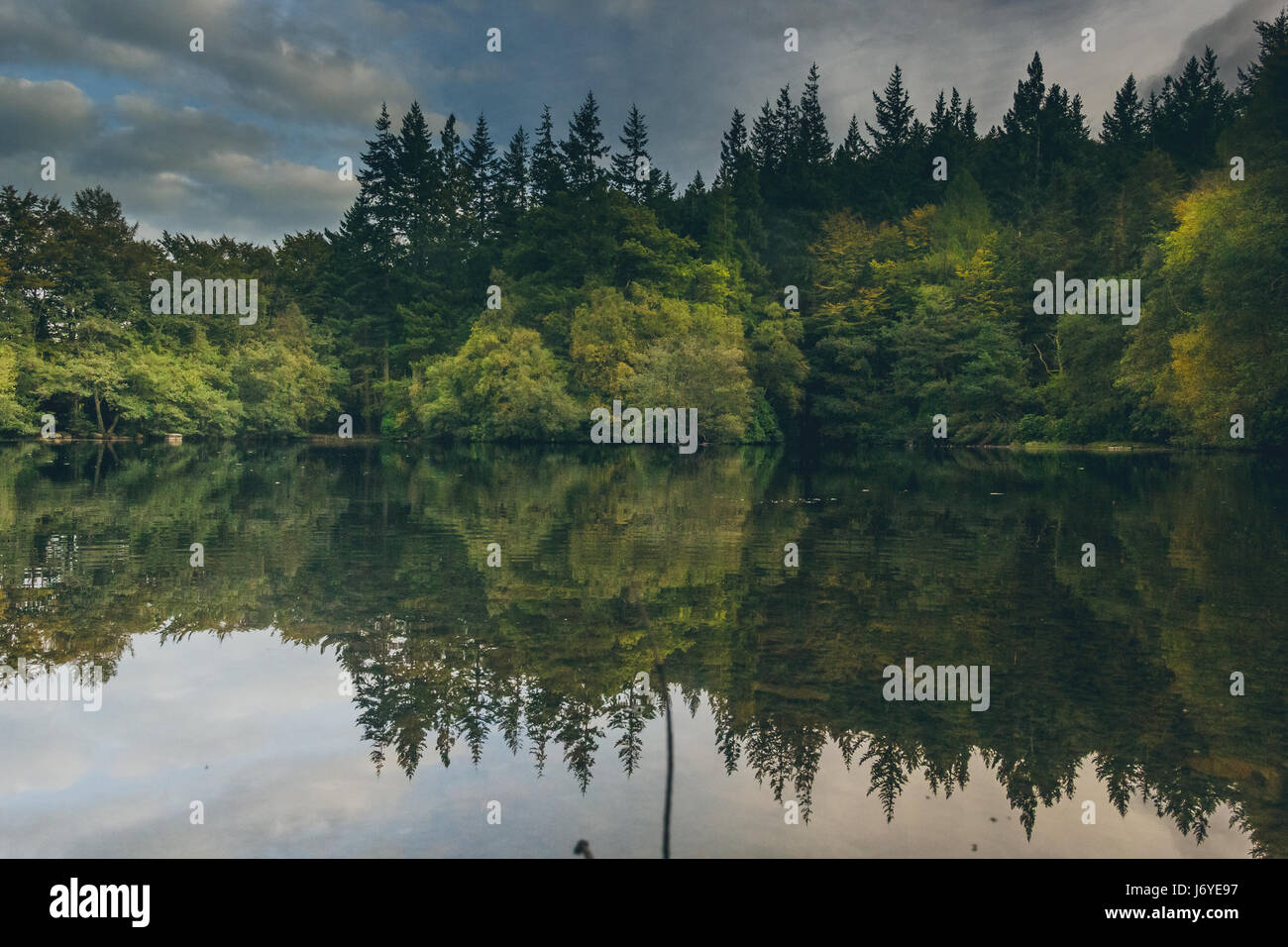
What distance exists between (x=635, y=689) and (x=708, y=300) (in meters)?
60.7

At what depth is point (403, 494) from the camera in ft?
86.6

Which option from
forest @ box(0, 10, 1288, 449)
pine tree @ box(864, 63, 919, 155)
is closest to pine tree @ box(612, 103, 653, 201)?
forest @ box(0, 10, 1288, 449)

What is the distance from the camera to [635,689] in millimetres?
8391

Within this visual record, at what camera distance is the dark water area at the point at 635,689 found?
225 inches

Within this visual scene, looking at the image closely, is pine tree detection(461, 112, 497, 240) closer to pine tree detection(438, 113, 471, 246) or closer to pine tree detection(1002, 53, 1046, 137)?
pine tree detection(438, 113, 471, 246)

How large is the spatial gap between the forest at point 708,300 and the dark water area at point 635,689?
30.1 meters

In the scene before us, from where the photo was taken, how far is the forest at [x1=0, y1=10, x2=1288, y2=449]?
44.8 m

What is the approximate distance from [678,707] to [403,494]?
19684 millimetres

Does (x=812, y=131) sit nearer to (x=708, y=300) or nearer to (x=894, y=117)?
(x=894, y=117)

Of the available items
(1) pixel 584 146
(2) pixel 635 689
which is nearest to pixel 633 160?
(1) pixel 584 146
